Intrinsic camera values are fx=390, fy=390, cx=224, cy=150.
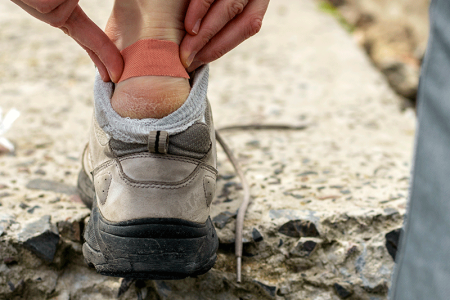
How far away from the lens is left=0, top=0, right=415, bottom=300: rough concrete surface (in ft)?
3.07

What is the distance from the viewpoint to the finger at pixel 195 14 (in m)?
0.82

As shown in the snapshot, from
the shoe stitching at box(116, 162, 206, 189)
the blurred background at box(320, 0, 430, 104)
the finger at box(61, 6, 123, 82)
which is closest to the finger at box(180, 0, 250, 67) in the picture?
the finger at box(61, 6, 123, 82)

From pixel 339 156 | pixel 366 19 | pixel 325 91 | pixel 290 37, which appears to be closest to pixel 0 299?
pixel 339 156

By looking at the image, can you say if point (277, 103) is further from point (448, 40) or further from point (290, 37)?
point (448, 40)

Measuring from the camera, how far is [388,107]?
6.84ft

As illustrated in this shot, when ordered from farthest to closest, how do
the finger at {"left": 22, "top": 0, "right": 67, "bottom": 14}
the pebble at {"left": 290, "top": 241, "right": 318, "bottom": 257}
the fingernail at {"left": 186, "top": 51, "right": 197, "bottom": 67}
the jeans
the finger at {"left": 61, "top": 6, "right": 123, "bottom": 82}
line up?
1. the pebble at {"left": 290, "top": 241, "right": 318, "bottom": 257}
2. the fingernail at {"left": 186, "top": 51, "right": 197, "bottom": 67}
3. the finger at {"left": 61, "top": 6, "right": 123, "bottom": 82}
4. the finger at {"left": 22, "top": 0, "right": 67, "bottom": 14}
5. the jeans

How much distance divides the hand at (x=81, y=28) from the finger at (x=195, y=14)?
0.17 meters

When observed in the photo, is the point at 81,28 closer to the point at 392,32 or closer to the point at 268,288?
the point at 268,288

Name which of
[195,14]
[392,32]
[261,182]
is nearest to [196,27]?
[195,14]

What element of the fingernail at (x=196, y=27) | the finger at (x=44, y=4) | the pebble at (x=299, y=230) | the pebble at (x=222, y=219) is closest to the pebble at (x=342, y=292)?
the pebble at (x=299, y=230)

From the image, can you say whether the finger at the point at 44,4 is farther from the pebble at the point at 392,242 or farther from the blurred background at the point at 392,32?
the blurred background at the point at 392,32

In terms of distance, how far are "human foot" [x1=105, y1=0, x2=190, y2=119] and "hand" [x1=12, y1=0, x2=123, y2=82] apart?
0.05m

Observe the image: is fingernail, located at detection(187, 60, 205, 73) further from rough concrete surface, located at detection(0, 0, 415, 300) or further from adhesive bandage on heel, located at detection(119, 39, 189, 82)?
rough concrete surface, located at detection(0, 0, 415, 300)

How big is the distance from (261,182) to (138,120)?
560 millimetres
